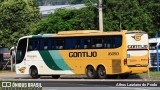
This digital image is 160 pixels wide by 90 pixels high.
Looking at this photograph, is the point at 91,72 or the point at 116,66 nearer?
the point at 116,66

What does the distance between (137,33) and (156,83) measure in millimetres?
14555

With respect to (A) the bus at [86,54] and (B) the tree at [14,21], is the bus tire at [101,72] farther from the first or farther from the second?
(B) the tree at [14,21]

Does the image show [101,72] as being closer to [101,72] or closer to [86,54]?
[101,72]

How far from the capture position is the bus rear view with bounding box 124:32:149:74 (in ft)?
112

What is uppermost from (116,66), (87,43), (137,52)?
(87,43)

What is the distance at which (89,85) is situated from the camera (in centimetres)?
2412

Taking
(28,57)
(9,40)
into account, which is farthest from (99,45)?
(9,40)

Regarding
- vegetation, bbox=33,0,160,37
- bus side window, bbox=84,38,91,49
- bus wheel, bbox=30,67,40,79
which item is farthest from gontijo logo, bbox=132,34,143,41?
bus wheel, bbox=30,67,40,79

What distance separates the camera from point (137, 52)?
34.2m

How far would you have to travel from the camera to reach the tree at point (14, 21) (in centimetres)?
5309

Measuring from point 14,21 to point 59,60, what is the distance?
17.5m

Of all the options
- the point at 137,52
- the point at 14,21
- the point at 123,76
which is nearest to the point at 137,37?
the point at 137,52

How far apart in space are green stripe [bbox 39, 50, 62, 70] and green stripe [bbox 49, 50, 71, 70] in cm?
27

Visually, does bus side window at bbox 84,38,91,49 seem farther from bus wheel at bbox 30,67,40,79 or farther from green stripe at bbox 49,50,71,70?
bus wheel at bbox 30,67,40,79
